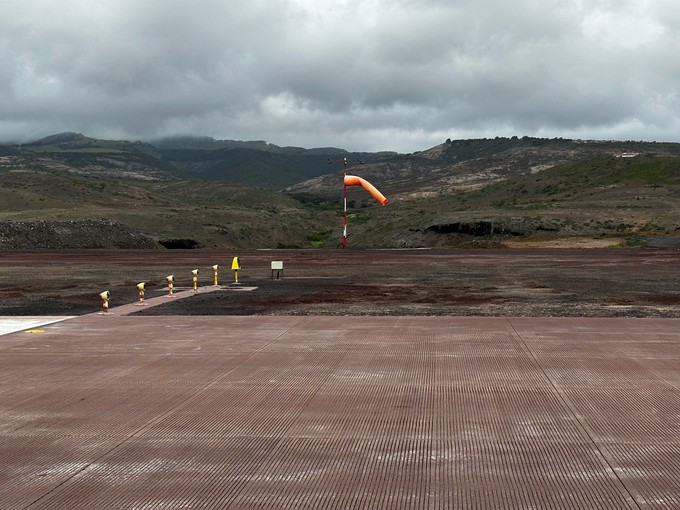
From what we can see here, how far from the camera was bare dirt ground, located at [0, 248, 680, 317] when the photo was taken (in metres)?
20.9

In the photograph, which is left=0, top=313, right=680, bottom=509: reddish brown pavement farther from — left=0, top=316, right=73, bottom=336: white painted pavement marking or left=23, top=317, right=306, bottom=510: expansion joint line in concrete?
left=0, top=316, right=73, bottom=336: white painted pavement marking

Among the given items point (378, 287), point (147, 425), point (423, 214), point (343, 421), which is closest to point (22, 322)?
point (147, 425)

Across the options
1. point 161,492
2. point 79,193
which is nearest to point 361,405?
point 161,492

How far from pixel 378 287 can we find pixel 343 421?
65.2ft

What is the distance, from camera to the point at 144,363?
41.4 feet

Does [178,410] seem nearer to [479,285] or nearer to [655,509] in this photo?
[655,509]

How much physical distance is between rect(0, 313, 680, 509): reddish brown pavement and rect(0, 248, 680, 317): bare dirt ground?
18.1 ft

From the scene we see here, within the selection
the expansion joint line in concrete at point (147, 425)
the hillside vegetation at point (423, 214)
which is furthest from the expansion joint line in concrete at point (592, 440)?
the hillside vegetation at point (423, 214)

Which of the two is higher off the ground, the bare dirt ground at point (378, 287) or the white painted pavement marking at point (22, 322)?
the white painted pavement marking at point (22, 322)

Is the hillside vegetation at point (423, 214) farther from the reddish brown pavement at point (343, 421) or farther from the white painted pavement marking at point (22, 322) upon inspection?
the reddish brown pavement at point (343, 421)

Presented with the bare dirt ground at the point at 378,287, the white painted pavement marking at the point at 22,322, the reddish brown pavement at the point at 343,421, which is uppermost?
the reddish brown pavement at the point at 343,421

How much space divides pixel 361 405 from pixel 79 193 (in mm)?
129031

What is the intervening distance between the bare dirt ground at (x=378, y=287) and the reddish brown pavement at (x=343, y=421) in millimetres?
5502

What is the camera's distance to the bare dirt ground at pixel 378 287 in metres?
20.9
